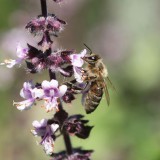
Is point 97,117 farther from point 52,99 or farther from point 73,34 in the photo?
point 52,99

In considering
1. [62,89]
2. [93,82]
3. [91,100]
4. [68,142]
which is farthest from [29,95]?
[93,82]

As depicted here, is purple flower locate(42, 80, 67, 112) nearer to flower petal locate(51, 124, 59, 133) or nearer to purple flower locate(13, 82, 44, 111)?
purple flower locate(13, 82, 44, 111)

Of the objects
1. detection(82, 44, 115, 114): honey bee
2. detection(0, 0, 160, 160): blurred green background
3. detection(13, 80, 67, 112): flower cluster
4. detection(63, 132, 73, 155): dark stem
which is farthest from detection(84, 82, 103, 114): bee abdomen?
detection(0, 0, 160, 160): blurred green background

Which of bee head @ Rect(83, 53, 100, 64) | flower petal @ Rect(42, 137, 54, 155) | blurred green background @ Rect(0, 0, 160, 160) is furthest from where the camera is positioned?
blurred green background @ Rect(0, 0, 160, 160)

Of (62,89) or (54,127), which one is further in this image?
(54,127)

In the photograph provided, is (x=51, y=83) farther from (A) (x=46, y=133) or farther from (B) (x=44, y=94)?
(A) (x=46, y=133)
